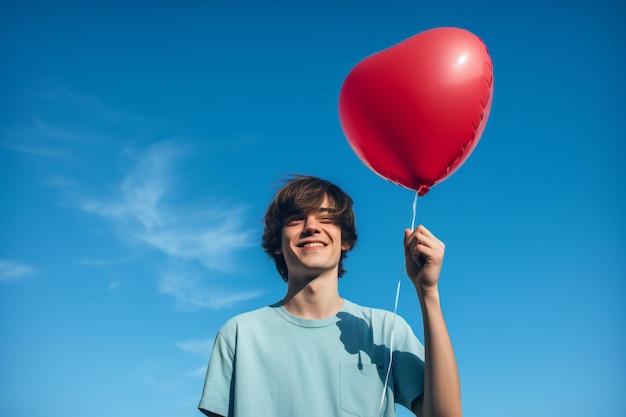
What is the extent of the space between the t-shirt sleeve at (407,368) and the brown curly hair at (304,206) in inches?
29.2

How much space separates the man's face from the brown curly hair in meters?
0.05

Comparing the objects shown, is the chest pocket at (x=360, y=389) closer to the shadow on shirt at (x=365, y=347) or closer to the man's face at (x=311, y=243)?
the shadow on shirt at (x=365, y=347)

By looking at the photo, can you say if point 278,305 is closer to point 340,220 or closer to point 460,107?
point 340,220

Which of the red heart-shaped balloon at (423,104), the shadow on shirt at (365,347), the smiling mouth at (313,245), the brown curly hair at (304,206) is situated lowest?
the shadow on shirt at (365,347)

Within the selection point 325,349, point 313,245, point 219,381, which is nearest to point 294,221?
point 313,245

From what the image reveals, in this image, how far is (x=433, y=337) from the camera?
2791 millimetres

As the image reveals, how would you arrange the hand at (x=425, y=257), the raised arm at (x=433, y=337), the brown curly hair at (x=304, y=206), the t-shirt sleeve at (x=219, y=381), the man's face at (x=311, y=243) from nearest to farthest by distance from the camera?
the raised arm at (x=433, y=337) → the hand at (x=425, y=257) → the t-shirt sleeve at (x=219, y=381) → the man's face at (x=311, y=243) → the brown curly hair at (x=304, y=206)

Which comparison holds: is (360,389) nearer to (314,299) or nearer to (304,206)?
(314,299)

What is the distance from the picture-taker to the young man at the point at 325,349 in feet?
9.36

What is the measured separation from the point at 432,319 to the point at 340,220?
2.93 ft

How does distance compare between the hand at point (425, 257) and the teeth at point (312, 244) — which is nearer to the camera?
the hand at point (425, 257)

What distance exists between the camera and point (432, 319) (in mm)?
2830

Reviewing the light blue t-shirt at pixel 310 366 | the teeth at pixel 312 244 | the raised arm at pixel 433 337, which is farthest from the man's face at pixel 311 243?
the raised arm at pixel 433 337

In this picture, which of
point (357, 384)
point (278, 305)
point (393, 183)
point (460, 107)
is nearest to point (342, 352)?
point (357, 384)
